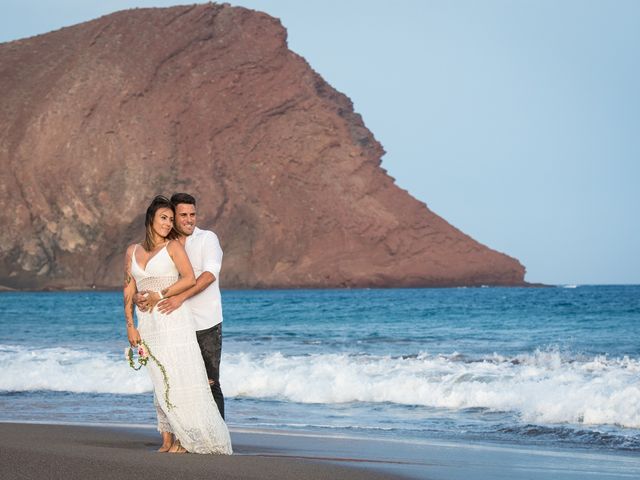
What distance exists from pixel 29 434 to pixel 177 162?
76.8 metres

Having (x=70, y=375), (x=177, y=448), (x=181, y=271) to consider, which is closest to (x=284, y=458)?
(x=177, y=448)

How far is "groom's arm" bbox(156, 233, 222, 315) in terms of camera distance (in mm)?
5922

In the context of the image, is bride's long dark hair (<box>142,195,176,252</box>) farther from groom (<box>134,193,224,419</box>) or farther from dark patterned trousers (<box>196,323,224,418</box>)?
dark patterned trousers (<box>196,323,224,418</box>)

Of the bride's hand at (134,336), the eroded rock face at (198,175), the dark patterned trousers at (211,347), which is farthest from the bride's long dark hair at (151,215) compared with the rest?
the eroded rock face at (198,175)

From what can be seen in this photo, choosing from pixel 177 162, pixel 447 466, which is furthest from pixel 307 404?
pixel 177 162

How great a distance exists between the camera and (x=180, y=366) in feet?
19.6

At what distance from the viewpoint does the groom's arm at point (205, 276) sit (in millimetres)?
5922

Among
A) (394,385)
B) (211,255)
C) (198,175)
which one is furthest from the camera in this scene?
(198,175)

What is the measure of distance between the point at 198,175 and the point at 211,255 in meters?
77.8

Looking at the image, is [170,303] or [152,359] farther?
[152,359]

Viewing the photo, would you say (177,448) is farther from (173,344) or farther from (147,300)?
(147,300)

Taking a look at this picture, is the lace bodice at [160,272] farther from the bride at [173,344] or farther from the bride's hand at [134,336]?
the bride's hand at [134,336]

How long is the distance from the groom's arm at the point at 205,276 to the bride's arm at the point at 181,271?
3cm

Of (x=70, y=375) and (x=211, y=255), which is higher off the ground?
(x=211, y=255)
